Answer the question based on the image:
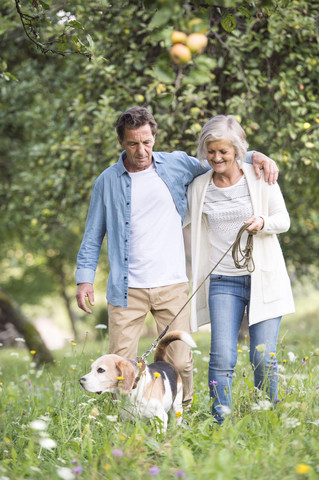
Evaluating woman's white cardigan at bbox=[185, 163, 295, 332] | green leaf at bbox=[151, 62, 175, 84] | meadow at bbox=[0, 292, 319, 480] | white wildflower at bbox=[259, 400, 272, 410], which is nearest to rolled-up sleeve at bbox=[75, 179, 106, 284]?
woman's white cardigan at bbox=[185, 163, 295, 332]

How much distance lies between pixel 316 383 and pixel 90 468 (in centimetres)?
210

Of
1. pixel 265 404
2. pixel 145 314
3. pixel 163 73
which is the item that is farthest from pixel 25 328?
pixel 163 73

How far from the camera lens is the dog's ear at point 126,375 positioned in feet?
10.9

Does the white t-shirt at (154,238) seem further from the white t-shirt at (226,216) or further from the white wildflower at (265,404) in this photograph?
the white wildflower at (265,404)

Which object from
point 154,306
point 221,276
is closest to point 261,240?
point 221,276

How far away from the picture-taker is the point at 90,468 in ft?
8.73

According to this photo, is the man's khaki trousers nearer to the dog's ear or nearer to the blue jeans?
the blue jeans

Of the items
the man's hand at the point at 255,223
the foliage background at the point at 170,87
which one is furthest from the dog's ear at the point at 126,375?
the foliage background at the point at 170,87

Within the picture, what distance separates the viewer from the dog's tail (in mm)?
3487

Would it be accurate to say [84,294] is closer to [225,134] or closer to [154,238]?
[154,238]

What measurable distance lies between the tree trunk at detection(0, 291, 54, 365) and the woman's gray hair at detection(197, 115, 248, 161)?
477 centimetres

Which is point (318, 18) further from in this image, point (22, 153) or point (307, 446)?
point (22, 153)

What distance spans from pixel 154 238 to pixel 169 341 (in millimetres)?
700

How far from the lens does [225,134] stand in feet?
11.4
